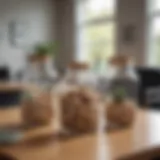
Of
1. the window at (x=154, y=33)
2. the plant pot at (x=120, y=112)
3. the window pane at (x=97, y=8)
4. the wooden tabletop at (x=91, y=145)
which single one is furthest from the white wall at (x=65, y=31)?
the wooden tabletop at (x=91, y=145)

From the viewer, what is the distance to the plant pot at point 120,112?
4.80 ft

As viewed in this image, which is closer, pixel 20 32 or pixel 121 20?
pixel 121 20

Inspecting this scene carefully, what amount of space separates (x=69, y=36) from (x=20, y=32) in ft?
3.35

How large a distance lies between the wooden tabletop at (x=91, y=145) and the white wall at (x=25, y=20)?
5.56 metres

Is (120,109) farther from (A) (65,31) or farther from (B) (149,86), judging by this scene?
(A) (65,31)

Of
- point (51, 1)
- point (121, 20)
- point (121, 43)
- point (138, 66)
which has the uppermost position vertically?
point (51, 1)

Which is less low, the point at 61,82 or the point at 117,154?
the point at 61,82

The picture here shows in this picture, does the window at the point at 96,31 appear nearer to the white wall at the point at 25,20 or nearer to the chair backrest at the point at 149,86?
the white wall at the point at 25,20

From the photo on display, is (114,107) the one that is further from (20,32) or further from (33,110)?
(20,32)

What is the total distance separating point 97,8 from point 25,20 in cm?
153

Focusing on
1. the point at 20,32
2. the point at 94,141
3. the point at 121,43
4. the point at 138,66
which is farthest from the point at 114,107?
the point at 20,32

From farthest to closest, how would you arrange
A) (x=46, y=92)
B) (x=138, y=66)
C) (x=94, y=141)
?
(x=138, y=66)
(x=46, y=92)
(x=94, y=141)

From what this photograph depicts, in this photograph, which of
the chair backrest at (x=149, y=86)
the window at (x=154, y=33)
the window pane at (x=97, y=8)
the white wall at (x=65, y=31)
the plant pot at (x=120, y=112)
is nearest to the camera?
the plant pot at (x=120, y=112)

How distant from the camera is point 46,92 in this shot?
62.7 inches
